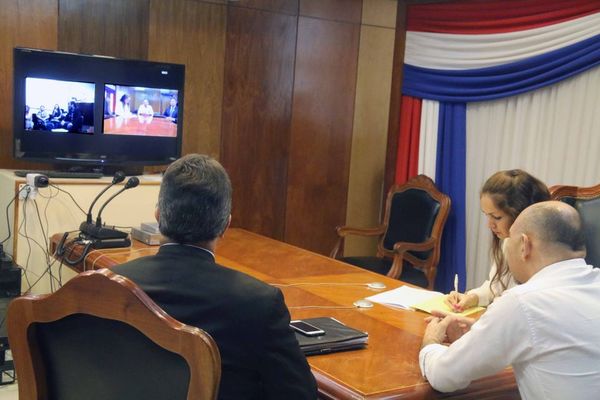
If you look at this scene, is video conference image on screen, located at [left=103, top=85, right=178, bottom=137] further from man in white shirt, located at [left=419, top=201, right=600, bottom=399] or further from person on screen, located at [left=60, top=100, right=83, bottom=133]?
man in white shirt, located at [left=419, top=201, right=600, bottom=399]

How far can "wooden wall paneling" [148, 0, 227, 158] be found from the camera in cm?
460

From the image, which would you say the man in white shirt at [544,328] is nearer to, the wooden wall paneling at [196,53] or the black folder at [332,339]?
the black folder at [332,339]

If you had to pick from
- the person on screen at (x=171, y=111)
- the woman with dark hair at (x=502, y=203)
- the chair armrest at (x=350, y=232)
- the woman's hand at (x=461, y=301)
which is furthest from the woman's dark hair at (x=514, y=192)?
the person on screen at (x=171, y=111)

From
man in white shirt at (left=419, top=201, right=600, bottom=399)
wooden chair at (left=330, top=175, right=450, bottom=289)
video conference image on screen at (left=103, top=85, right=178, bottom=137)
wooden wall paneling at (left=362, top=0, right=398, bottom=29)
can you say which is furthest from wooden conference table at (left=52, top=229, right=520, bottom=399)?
wooden wall paneling at (left=362, top=0, right=398, bottom=29)

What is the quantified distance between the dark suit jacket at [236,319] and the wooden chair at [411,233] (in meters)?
2.92

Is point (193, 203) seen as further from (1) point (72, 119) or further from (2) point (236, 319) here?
(1) point (72, 119)

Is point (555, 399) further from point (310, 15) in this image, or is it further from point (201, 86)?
point (310, 15)

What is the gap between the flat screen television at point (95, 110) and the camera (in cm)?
402

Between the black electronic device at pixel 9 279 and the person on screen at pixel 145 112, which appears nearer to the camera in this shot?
the black electronic device at pixel 9 279

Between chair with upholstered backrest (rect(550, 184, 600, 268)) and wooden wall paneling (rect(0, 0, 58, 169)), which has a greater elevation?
wooden wall paneling (rect(0, 0, 58, 169))

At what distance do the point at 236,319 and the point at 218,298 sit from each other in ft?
0.19

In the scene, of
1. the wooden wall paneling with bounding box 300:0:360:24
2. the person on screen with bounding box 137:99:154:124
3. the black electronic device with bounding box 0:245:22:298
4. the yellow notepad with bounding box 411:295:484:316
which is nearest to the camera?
the yellow notepad with bounding box 411:295:484:316

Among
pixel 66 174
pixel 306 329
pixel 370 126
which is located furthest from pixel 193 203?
A: pixel 370 126

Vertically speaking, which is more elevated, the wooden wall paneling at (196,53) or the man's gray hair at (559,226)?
the wooden wall paneling at (196,53)
